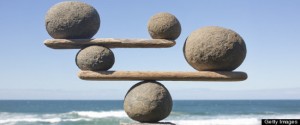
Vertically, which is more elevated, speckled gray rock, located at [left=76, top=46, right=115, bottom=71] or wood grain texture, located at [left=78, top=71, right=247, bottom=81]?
speckled gray rock, located at [left=76, top=46, right=115, bottom=71]

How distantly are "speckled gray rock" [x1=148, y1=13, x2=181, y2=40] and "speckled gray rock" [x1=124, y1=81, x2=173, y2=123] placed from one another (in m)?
0.92

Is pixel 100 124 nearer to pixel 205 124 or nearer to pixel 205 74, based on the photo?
pixel 205 124

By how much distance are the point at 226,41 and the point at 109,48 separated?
87.5 inches

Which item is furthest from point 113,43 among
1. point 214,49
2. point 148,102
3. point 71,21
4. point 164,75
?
point 214,49

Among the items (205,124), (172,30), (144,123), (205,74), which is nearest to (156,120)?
(144,123)

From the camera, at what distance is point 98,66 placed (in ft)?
24.5

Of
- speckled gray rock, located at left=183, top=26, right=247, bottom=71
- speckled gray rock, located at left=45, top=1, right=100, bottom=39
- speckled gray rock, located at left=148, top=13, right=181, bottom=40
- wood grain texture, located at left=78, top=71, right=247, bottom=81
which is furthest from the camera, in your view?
speckled gray rock, located at left=45, top=1, right=100, bottom=39

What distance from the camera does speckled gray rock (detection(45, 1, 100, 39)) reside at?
7715 mm

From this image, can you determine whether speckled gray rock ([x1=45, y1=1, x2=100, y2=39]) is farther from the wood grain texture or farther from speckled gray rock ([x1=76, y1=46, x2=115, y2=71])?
the wood grain texture

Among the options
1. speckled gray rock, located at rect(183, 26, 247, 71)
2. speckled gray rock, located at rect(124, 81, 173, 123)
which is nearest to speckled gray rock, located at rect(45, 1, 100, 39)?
speckled gray rock, located at rect(124, 81, 173, 123)

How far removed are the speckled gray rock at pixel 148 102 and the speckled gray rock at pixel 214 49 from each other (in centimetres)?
80

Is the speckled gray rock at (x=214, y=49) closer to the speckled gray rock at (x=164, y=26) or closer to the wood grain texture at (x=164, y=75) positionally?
the wood grain texture at (x=164, y=75)

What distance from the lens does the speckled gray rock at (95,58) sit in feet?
24.3

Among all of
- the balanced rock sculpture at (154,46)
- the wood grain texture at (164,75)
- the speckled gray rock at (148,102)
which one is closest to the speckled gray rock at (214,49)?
the balanced rock sculpture at (154,46)
